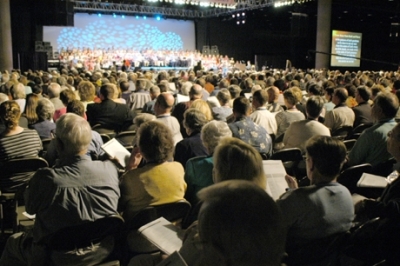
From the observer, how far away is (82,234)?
7.93 ft

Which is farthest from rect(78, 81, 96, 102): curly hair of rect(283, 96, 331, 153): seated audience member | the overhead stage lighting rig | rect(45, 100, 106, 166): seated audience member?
the overhead stage lighting rig

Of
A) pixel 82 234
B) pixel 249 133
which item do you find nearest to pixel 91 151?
pixel 249 133

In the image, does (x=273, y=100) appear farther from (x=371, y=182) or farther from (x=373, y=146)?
(x=371, y=182)

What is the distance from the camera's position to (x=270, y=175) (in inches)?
113

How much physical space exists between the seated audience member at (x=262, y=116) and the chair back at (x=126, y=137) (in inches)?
62.0

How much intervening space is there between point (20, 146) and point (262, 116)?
2941 millimetres

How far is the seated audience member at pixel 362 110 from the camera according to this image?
6.15m

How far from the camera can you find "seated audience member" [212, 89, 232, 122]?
6.08 meters

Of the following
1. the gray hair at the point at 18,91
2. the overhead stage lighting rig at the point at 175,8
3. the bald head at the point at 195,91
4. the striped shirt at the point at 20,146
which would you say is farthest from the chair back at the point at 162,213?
the overhead stage lighting rig at the point at 175,8

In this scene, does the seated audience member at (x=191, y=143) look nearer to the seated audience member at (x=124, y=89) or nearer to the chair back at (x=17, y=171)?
the chair back at (x=17, y=171)

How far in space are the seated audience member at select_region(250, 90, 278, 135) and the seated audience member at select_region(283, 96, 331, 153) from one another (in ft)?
2.21

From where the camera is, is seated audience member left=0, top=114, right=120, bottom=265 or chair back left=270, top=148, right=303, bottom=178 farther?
chair back left=270, top=148, right=303, bottom=178

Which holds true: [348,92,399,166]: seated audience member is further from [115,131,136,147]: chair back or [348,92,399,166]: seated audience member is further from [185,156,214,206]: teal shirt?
[115,131,136,147]: chair back

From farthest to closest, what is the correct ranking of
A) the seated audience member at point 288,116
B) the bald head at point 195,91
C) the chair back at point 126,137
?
the bald head at point 195,91 < the seated audience member at point 288,116 < the chair back at point 126,137
